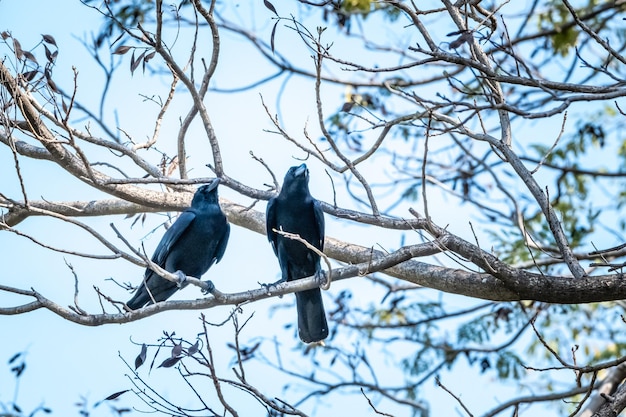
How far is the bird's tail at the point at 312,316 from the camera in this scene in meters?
6.86

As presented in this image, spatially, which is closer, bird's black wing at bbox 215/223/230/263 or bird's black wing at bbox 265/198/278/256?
bird's black wing at bbox 265/198/278/256

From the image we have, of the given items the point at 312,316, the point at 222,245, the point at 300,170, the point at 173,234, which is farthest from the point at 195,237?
the point at 312,316

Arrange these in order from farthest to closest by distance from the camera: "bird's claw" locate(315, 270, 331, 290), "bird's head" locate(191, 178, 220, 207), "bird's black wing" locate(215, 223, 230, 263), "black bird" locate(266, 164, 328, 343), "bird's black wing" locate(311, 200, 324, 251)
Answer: "bird's black wing" locate(215, 223, 230, 263) < "bird's head" locate(191, 178, 220, 207) < "black bird" locate(266, 164, 328, 343) < "bird's black wing" locate(311, 200, 324, 251) < "bird's claw" locate(315, 270, 331, 290)

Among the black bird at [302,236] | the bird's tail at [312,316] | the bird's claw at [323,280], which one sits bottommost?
the bird's claw at [323,280]

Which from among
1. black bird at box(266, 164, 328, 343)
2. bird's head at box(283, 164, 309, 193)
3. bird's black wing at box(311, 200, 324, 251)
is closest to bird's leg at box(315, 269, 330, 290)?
bird's black wing at box(311, 200, 324, 251)

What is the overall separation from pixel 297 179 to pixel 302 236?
0.47 m

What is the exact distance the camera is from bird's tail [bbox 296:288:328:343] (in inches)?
270

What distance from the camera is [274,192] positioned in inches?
252

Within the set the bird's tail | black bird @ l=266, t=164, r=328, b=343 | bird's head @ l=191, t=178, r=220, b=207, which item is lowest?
the bird's tail

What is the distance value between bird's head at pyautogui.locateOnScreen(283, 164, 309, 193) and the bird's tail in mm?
808

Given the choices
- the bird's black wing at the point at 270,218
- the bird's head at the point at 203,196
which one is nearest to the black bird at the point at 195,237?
the bird's head at the point at 203,196

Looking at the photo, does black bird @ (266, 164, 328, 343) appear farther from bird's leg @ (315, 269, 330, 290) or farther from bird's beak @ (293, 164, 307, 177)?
bird's leg @ (315, 269, 330, 290)

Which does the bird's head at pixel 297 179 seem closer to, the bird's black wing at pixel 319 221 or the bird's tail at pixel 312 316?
the bird's black wing at pixel 319 221

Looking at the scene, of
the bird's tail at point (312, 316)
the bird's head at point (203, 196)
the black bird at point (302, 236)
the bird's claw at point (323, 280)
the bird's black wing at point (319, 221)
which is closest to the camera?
the bird's claw at point (323, 280)
